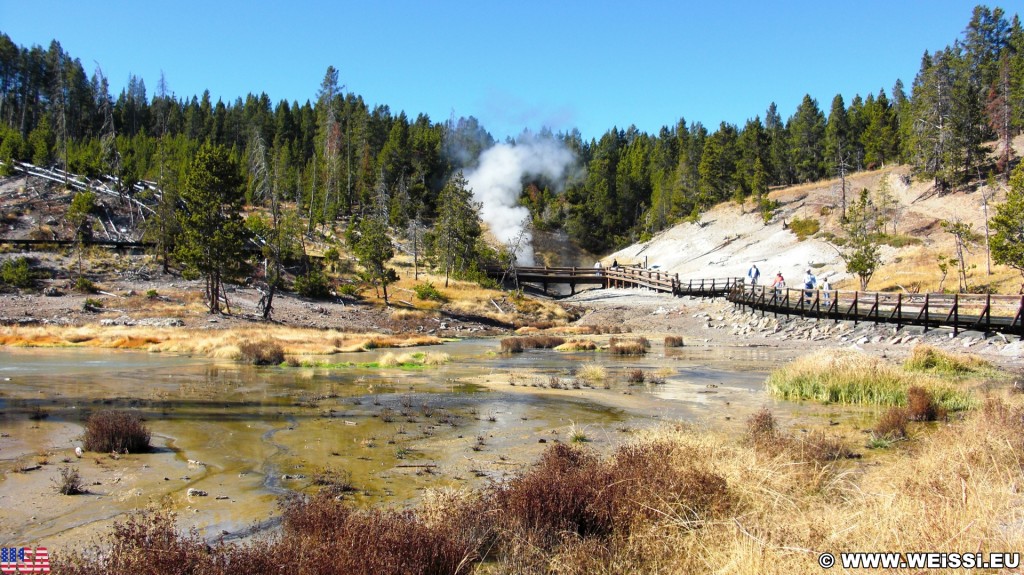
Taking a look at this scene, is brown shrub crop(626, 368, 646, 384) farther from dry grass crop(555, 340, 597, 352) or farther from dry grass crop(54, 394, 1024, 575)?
dry grass crop(555, 340, 597, 352)

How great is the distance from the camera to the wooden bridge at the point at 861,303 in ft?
89.5

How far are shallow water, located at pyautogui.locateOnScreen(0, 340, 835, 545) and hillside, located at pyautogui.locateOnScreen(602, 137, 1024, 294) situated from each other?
34.9 m

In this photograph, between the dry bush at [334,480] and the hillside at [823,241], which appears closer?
the dry bush at [334,480]

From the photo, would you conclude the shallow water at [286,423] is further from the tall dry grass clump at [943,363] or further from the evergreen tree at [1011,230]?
the evergreen tree at [1011,230]

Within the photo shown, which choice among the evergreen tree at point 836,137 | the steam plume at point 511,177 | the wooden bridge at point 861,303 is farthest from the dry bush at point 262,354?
the evergreen tree at point 836,137

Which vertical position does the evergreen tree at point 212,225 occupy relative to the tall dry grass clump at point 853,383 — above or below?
above

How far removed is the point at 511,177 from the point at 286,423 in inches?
4157

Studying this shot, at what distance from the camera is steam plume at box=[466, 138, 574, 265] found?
333 ft

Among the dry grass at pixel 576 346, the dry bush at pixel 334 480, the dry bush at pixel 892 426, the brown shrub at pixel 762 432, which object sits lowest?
Result: the dry grass at pixel 576 346

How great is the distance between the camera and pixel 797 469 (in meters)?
8.77

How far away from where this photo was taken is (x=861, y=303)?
35094 mm

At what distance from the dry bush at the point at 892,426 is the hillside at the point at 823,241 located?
3592 centimetres

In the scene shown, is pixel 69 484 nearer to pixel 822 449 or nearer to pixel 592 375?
pixel 822 449

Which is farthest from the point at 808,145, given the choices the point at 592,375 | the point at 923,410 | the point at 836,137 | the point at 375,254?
the point at 923,410
